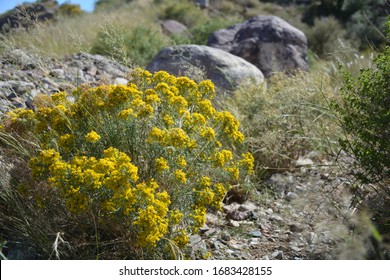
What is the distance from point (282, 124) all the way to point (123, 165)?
9.17ft

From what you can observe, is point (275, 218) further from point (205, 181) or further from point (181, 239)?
point (181, 239)

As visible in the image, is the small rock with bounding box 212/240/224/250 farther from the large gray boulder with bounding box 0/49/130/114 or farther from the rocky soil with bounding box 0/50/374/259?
the large gray boulder with bounding box 0/49/130/114

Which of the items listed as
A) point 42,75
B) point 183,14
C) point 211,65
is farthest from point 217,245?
point 183,14

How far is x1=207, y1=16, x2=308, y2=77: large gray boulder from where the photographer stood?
340 inches

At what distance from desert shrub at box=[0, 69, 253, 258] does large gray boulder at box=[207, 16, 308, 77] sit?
549 centimetres

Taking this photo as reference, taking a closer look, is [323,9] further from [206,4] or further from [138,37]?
[138,37]

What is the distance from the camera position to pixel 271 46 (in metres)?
8.68

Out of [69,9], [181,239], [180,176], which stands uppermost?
[180,176]

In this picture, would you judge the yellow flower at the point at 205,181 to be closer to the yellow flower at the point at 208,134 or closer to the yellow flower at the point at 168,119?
the yellow flower at the point at 208,134

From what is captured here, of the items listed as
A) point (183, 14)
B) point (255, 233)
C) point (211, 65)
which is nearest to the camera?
point (255, 233)

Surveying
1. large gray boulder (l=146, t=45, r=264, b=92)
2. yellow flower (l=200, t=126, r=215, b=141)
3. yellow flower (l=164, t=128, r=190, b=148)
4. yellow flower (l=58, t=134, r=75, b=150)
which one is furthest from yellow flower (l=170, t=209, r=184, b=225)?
large gray boulder (l=146, t=45, r=264, b=92)

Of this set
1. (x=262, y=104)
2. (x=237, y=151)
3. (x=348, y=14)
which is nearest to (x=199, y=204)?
(x=237, y=151)

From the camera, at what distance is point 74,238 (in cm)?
270

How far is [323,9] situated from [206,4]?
6.70 metres
